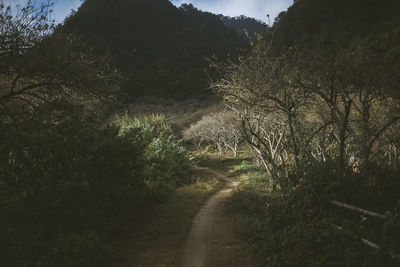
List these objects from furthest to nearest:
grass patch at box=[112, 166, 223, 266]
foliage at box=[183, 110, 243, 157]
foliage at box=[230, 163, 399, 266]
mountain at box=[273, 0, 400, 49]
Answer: foliage at box=[183, 110, 243, 157]
mountain at box=[273, 0, 400, 49]
grass patch at box=[112, 166, 223, 266]
foliage at box=[230, 163, 399, 266]

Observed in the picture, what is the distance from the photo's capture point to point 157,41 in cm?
7688

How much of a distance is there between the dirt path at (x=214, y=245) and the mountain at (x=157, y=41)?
162 ft

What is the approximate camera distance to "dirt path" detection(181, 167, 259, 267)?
612cm

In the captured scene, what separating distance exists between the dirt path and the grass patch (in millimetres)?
306

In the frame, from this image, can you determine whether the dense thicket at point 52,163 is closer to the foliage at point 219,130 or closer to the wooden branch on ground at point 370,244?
the wooden branch on ground at point 370,244

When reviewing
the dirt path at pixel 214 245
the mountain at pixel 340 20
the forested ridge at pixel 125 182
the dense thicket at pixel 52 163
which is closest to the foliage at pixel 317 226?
the forested ridge at pixel 125 182

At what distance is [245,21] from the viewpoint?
3927 inches

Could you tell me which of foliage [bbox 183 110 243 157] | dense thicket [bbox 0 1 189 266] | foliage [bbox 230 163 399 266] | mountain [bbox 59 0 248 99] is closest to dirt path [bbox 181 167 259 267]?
foliage [bbox 230 163 399 266]

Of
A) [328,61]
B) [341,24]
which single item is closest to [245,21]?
[341,24]

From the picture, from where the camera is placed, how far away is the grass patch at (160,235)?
251 inches

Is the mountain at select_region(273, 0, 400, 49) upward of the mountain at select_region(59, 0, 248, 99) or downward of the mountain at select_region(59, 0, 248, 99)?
downward

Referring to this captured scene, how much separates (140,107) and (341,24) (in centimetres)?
3915

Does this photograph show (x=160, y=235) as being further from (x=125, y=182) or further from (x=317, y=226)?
(x=317, y=226)

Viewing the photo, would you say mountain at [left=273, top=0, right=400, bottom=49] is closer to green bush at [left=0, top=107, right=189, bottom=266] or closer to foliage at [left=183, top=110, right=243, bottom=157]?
green bush at [left=0, top=107, right=189, bottom=266]
